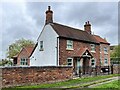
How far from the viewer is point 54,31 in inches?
1086

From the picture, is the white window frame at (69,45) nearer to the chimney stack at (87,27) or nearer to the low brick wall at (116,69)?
the low brick wall at (116,69)

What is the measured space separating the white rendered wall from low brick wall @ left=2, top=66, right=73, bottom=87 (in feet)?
23.7

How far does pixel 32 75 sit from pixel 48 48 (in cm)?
1156

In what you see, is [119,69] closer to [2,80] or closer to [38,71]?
[38,71]

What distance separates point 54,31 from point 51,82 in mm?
10440

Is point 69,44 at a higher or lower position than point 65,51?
higher

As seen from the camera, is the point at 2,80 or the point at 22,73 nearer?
the point at 2,80

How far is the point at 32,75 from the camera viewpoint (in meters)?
17.1

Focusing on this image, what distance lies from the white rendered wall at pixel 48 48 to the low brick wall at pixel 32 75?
7.24 meters

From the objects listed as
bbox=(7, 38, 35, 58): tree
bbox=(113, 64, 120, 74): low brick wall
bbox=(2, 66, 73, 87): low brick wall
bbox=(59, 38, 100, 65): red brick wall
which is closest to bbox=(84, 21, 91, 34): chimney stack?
bbox=(59, 38, 100, 65): red brick wall

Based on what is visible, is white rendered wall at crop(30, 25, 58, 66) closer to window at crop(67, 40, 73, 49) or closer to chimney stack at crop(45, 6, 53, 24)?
chimney stack at crop(45, 6, 53, 24)

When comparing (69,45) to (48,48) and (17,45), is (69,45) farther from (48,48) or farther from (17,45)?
(17,45)

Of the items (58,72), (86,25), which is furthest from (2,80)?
Answer: (86,25)

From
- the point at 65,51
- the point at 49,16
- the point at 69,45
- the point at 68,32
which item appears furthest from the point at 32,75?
the point at 68,32
